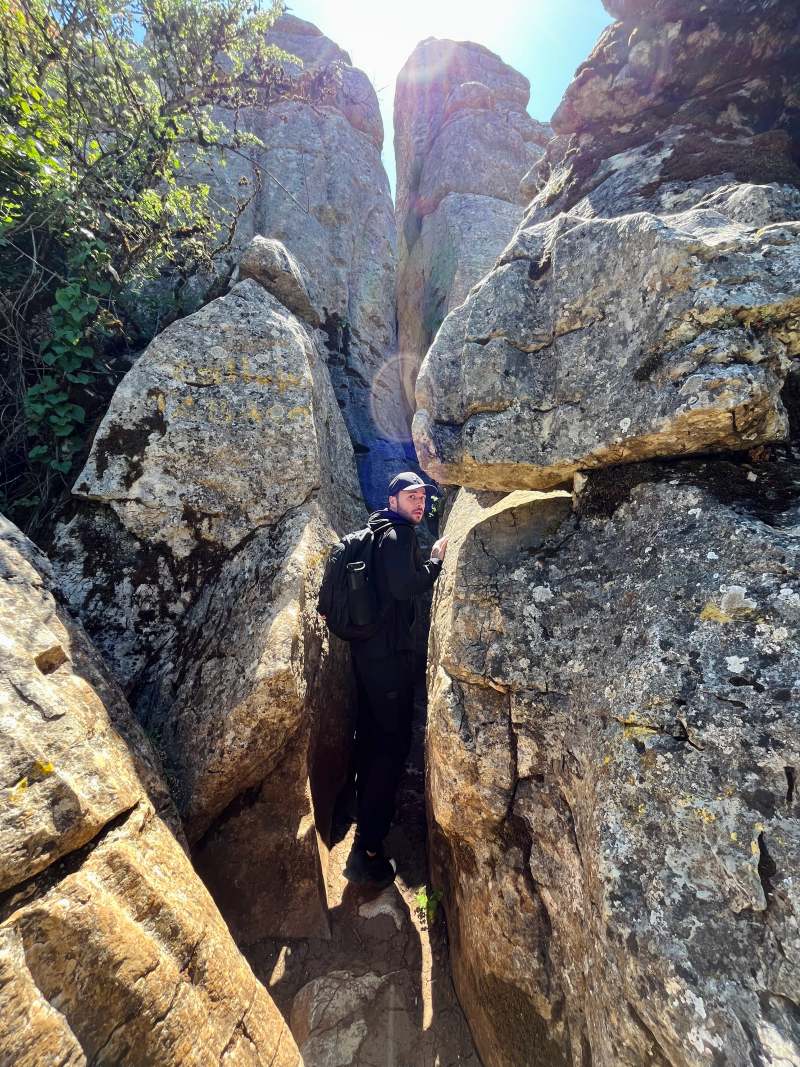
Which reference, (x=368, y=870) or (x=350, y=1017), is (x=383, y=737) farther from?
(x=350, y=1017)

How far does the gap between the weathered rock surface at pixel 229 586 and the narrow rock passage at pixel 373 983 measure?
0.24 metres

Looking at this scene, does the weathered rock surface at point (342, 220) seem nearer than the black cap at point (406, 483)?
No

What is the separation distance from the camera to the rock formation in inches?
88.1

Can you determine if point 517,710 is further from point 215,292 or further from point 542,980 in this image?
point 215,292

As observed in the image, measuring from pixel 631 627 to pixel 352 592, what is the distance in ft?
7.60

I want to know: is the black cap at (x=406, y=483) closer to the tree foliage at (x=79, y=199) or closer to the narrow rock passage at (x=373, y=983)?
the tree foliage at (x=79, y=199)

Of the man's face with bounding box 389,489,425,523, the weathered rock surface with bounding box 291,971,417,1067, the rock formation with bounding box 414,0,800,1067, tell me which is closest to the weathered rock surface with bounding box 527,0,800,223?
the rock formation with bounding box 414,0,800,1067

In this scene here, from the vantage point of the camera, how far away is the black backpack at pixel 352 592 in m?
4.42

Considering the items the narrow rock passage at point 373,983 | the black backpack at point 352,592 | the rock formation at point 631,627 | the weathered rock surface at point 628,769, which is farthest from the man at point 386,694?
the weathered rock surface at point 628,769

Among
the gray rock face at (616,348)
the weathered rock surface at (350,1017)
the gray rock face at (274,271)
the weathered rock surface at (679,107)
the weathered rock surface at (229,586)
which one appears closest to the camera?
the gray rock face at (616,348)

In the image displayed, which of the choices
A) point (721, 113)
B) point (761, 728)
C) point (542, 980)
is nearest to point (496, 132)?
point (721, 113)

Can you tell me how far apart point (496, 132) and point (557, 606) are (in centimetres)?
1729

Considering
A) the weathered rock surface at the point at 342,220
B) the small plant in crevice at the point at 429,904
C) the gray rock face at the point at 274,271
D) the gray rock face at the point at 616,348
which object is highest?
the weathered rock surface at the point at 342,220

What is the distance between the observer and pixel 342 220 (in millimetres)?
14156
